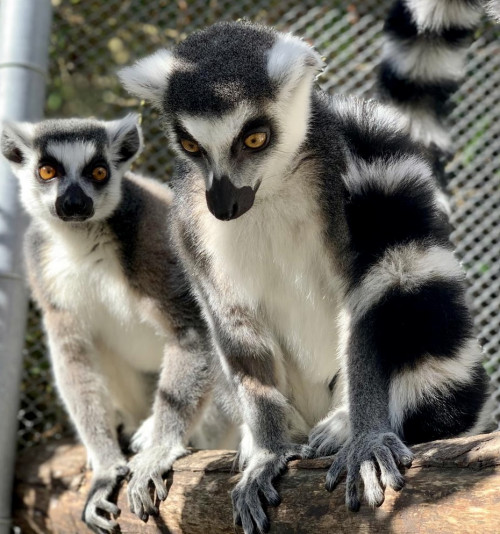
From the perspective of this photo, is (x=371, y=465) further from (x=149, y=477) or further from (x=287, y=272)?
(x=149, y=477)

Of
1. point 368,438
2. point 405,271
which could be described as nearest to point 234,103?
point 405,271

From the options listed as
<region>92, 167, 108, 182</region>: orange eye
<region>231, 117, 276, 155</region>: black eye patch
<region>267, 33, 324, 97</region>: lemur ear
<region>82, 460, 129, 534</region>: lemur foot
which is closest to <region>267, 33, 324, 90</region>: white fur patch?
<region>267, 33, 324, 97</region>: lemur ear

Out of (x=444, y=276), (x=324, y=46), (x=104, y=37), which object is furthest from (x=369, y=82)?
(x=444, y=276)

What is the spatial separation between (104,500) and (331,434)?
1143 millimetres

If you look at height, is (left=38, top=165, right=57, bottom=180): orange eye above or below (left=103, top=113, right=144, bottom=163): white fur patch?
below

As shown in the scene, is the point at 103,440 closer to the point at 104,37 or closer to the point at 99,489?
the point at 99,489

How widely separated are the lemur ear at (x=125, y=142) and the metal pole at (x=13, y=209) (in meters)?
0.53

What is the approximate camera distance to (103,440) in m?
3.46

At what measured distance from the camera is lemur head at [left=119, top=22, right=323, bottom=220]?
2.39 meters

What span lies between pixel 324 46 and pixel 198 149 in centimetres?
235

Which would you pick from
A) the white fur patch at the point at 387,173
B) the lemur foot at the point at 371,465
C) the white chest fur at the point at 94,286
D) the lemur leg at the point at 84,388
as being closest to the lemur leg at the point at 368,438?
the lemur foot at the point at 371,465

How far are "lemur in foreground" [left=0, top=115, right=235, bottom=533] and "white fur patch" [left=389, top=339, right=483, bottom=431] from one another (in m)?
1.08

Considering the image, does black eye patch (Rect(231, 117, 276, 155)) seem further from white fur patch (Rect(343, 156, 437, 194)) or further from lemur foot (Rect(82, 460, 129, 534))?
lemur foot (Rect(82, 460, 129, 534))

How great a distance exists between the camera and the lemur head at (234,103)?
7.84ft
